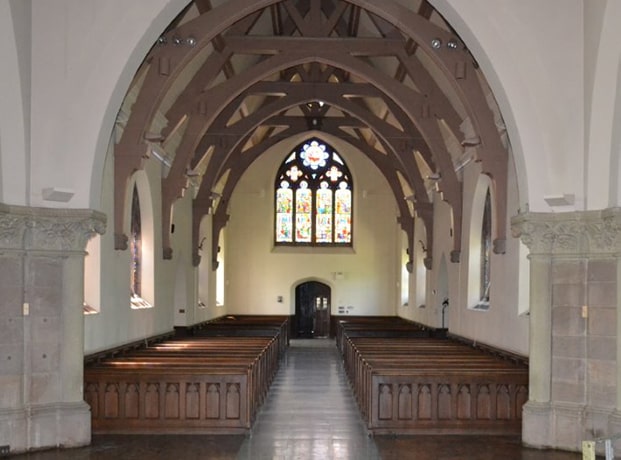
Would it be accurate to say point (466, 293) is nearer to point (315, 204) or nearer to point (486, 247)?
point (486, 247)

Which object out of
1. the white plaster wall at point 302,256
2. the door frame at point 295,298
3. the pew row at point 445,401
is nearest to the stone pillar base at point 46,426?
the pew row at point 445,401

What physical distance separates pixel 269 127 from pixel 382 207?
4.96 m

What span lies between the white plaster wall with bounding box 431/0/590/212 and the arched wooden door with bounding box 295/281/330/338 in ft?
64.2

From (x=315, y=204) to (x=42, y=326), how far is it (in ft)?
65.0

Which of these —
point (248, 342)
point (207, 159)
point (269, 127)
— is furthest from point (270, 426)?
point (269, 127)

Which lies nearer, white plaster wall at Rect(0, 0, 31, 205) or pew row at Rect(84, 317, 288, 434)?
white plaster wall at Rect(0, 0, 31, 205)

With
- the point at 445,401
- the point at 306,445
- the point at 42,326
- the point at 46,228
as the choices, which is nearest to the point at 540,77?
the point at 445,401

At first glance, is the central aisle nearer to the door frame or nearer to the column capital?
the column capital

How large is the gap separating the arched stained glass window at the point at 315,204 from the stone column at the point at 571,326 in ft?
63.1

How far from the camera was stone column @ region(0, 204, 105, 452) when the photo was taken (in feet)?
30.6

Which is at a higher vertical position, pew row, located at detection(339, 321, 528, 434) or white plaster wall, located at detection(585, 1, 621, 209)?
white plaster wall, located at detection(585, 1, 621, 209)

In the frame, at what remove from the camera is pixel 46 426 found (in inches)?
375

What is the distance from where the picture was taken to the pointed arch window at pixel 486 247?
1689 centimetres

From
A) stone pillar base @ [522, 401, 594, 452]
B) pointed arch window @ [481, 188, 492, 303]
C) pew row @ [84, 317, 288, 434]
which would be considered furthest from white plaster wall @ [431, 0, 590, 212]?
pointed arch window @ [481, 188, 492, 303]
